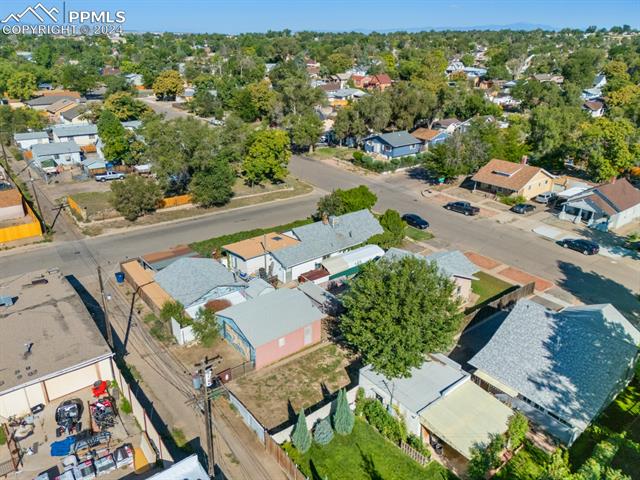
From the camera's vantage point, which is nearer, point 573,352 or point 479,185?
point 573,352

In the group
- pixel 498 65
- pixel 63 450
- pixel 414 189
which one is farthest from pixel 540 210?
pixel 498 65

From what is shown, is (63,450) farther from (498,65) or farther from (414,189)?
(498,65)

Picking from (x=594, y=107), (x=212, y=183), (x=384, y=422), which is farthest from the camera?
(x=594, y=107)

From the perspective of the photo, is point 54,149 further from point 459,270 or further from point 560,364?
point 560,364

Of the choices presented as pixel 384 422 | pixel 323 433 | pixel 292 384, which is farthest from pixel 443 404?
pixel 292 384

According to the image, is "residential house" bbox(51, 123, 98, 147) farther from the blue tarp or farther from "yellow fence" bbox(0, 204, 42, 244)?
the blue tarp

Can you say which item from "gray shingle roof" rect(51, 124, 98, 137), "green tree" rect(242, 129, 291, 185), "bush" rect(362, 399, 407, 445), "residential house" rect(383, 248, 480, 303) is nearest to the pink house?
"bush" rect(362, 399, 407, 445)
